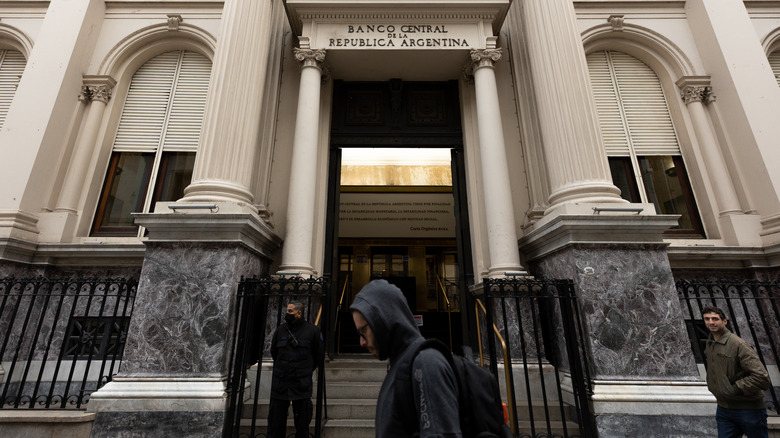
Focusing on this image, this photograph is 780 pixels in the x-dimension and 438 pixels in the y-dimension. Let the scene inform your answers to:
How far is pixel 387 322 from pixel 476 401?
503mm

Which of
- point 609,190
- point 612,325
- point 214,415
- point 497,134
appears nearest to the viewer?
point 214,415

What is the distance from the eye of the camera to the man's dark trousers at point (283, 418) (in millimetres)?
4020

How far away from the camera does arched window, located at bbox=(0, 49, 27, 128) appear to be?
8148 mm

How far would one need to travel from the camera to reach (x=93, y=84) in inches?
315

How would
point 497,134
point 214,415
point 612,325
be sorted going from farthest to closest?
point 497,134 < point 612,325 < point 214,415

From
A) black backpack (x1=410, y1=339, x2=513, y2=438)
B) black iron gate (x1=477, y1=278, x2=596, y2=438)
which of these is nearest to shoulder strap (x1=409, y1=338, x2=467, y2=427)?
black backpack (x1=410, y1=339, x2=513, y2=438)

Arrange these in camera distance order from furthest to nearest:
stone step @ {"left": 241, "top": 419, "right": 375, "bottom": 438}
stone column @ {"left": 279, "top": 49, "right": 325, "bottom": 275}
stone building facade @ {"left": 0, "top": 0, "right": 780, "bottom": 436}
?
stone column @ {"left": 279, "top": 49, "right": 325, "bottom": 275}
stone building facade @ {"left": 0, "top": 0, "right": 780, "bottom": 436}
stone step @ {"left": 241, "top": 419, "right": 375, "bottom": 438}

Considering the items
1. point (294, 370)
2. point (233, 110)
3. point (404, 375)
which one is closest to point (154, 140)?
point (233, 110)

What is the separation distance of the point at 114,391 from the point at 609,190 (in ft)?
22.7

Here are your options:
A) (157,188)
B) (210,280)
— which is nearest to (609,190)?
(210,280)

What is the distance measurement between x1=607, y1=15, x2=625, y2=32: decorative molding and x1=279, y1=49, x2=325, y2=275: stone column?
6.58 meters

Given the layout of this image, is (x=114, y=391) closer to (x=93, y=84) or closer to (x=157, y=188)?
(x=157, y=188)

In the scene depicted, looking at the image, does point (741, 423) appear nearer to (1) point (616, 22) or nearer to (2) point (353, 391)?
(2) point (353, 391)

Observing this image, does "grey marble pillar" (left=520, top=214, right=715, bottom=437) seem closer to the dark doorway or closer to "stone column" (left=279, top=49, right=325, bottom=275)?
the dark doorway
